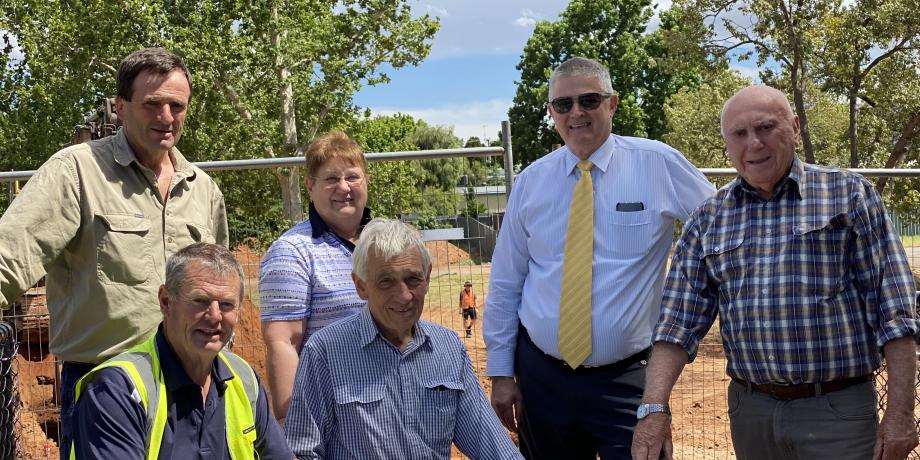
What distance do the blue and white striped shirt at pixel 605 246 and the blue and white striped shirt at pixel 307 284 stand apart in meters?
0.68

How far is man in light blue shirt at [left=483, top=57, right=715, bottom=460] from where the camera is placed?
362 cm

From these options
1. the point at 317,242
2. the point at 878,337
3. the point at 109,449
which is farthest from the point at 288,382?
the point at 878,337

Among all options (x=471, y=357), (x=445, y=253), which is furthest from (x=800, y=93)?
(x=445, y=253)

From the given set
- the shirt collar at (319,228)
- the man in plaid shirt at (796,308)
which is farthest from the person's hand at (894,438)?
the shirt collar at (319,228)

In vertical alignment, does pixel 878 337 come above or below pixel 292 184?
below

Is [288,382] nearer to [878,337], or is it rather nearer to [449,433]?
[449,433]

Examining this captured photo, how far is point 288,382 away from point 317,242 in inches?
21.3

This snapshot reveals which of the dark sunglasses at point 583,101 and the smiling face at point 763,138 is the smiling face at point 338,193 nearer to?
the dark sunglasses at point 583,101

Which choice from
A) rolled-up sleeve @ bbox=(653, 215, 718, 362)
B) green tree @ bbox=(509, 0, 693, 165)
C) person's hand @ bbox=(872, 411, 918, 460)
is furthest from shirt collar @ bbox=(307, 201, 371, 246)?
green tree @ bbox=(509, 0, 693, 165)

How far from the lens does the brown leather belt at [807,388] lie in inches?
123

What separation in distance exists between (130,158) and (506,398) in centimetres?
171

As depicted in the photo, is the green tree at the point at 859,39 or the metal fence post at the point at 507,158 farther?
the green tree at the point at 859,39

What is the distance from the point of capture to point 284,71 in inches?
1223

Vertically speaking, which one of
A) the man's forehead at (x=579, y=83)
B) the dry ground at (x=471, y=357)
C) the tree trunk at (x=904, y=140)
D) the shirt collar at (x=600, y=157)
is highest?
the tree trunk at (x=904, y=140)
